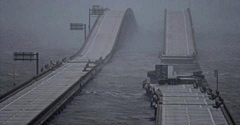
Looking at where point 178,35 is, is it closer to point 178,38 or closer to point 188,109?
point 178,38

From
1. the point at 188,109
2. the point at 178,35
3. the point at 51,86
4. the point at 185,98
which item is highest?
the point at 178,35

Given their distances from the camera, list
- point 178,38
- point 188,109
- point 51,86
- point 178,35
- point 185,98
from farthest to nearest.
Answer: point 178,35 → point 178,38 → point 51,86 → point 185,98 → point 188,109

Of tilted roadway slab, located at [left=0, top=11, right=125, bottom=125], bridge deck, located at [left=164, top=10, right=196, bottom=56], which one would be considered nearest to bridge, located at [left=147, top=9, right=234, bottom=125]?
bridge deck, located at [left=164, top=10, right=196, bottom=56]

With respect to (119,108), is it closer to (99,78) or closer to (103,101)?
(103,101)

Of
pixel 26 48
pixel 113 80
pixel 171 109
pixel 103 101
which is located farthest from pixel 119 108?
pixel 26 48

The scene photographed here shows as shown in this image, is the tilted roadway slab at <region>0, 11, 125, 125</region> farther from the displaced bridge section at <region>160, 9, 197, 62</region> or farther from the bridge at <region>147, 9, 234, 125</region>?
the bridge at <region>147, 9, 234, 125</region>

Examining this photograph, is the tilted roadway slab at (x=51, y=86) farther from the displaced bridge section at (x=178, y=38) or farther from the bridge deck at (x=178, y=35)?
the bridge deck at (x=178, y=35)

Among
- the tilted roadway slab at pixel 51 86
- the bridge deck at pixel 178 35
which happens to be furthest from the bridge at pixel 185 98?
the tilted roadway slab at pixel 51 86

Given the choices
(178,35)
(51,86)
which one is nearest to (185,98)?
(51,86)
